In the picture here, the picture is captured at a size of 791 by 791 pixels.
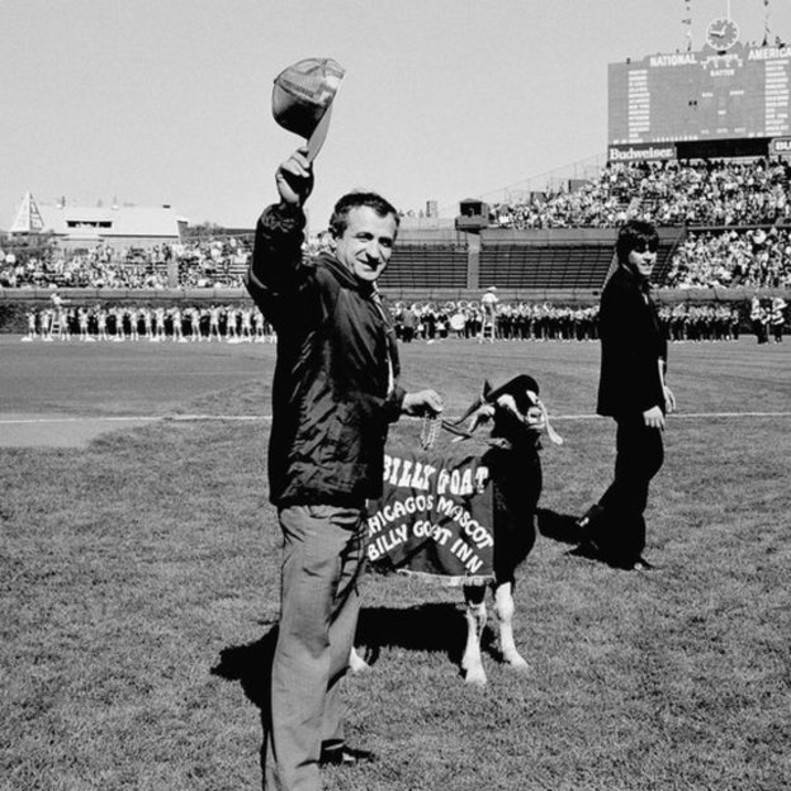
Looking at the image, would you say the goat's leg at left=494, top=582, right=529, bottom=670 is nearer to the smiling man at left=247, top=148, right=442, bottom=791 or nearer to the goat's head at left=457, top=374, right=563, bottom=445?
the goat's head at left=457, top=374, right=563, bottom=445

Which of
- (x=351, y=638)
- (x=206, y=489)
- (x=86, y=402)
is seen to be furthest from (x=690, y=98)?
(x=351, y=638)

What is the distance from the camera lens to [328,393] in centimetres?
366

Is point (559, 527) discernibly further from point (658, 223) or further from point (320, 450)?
point (658, 223)

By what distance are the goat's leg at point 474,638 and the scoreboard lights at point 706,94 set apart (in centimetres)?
7184

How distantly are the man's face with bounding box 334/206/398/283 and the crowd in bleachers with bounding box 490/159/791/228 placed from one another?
58305mm

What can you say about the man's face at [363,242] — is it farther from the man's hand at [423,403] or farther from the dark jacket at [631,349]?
the dark jacket at [631,349]

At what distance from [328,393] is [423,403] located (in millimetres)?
748

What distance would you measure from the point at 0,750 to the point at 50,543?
12.1 feet

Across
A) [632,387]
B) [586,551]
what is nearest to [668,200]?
[586,551]

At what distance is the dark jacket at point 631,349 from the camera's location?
7234 mm

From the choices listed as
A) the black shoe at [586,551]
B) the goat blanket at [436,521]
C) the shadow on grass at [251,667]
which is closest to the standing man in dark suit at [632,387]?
the black shoe at [586,551]

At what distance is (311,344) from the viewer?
3594mm

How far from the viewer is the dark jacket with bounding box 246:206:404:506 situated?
357 centimetres

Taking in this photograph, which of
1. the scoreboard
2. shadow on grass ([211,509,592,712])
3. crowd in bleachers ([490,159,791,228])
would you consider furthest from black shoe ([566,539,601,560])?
the scoreboard
